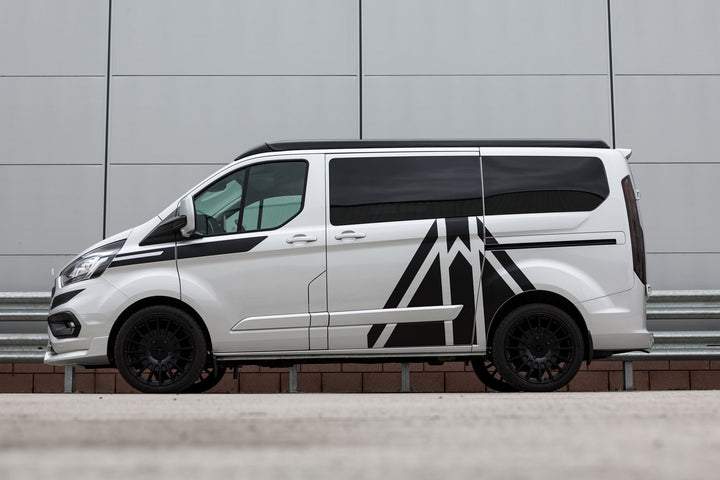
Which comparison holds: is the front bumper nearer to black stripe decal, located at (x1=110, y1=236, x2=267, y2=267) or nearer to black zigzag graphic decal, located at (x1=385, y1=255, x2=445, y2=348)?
black stripe decal, located at (x1=110, y1=236, x2=267, y2=267)

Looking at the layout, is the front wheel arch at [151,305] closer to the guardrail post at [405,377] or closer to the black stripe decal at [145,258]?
the black stripe decal at [145,258]

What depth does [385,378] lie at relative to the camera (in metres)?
8.85

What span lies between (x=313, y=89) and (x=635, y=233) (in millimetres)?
3969

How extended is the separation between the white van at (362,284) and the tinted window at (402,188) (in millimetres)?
15

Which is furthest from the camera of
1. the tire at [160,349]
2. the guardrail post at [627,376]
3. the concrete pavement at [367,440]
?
the guardrail post at [627,376]

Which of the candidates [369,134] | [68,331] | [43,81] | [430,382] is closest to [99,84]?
[43,81]

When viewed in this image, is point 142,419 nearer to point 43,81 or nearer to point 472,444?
point 472,444

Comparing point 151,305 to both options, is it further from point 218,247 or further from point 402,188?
point 402,188

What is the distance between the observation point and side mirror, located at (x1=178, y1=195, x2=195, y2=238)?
6.76 metres

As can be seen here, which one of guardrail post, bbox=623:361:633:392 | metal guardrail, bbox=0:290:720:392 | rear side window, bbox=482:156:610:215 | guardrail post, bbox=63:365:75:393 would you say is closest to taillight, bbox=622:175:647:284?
rear side window, bbox=482:156:610:215

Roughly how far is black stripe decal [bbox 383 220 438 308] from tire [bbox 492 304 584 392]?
77cm

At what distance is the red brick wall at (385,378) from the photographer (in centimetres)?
884

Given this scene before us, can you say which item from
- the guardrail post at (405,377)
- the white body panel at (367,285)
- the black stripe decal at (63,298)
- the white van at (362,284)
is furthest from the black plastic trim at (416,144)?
the guardrail post at (405,377)

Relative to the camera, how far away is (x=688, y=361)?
8.93 meters
